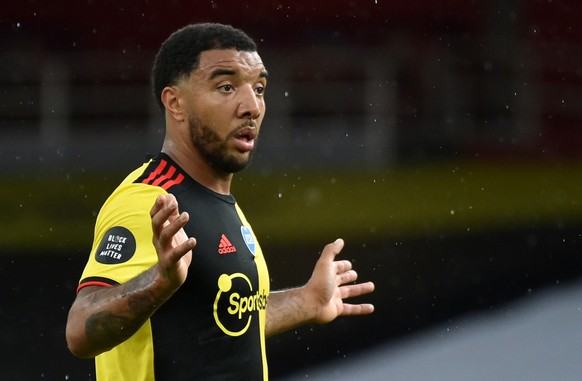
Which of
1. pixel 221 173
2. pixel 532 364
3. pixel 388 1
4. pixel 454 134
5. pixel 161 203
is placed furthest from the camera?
pixel 388 1

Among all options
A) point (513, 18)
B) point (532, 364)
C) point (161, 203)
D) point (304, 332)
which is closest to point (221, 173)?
point (161, 203)

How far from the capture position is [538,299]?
941cm

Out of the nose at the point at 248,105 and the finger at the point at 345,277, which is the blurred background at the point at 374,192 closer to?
the finger at the point at 345,277

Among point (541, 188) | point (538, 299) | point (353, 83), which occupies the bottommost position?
point (538, 299)

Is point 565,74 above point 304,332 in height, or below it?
above

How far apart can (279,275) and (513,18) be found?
4773 mm

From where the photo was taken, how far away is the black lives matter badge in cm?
327

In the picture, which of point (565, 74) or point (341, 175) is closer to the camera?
point (341, 175)

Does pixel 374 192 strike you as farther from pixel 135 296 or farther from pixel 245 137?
pixel 135 296

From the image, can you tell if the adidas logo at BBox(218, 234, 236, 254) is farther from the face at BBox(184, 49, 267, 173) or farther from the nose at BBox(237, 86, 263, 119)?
the nose at BBox(237, 86, 263, 119)

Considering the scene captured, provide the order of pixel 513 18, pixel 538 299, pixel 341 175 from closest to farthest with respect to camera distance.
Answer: pixel 538 299 → pixel 341 175 → pixel 513 18

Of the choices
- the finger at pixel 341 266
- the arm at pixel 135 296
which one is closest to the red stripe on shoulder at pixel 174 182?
the arm at pixel 135 296

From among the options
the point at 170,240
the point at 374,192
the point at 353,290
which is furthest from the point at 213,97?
the point at 374,192

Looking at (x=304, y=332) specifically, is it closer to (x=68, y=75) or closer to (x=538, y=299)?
(x=538, y=299)
